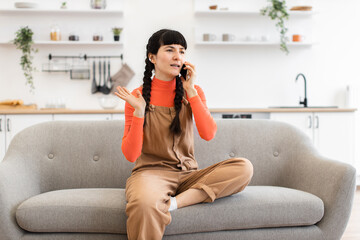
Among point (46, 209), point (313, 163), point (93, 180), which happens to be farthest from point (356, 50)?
point (46, 209)

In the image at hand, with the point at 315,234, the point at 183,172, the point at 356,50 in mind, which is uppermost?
the point at 356,50

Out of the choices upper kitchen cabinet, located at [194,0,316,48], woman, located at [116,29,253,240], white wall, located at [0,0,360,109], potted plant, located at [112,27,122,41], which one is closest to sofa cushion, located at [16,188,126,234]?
woman, located at [116,29,253,240]

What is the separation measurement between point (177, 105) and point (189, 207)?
→ 540 mm

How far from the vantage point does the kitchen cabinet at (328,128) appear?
3.90 m

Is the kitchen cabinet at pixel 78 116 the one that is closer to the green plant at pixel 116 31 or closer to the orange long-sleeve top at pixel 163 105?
the green plant at pixel 116 31

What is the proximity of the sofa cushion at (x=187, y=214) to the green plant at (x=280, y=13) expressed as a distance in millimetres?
2834

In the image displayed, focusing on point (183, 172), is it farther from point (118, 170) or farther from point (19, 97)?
point (19, 97)

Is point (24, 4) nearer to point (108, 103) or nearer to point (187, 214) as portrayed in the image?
point (108, 103)

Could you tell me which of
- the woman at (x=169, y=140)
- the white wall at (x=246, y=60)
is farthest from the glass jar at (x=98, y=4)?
the woman at (x=169, y=140)

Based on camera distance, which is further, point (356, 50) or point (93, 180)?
point (356, 50)

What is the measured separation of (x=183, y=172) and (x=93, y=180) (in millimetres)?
626

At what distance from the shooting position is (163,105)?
2051mm

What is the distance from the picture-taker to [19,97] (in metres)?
4.33

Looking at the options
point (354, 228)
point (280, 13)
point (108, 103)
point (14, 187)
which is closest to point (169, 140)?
point (14, 187)
